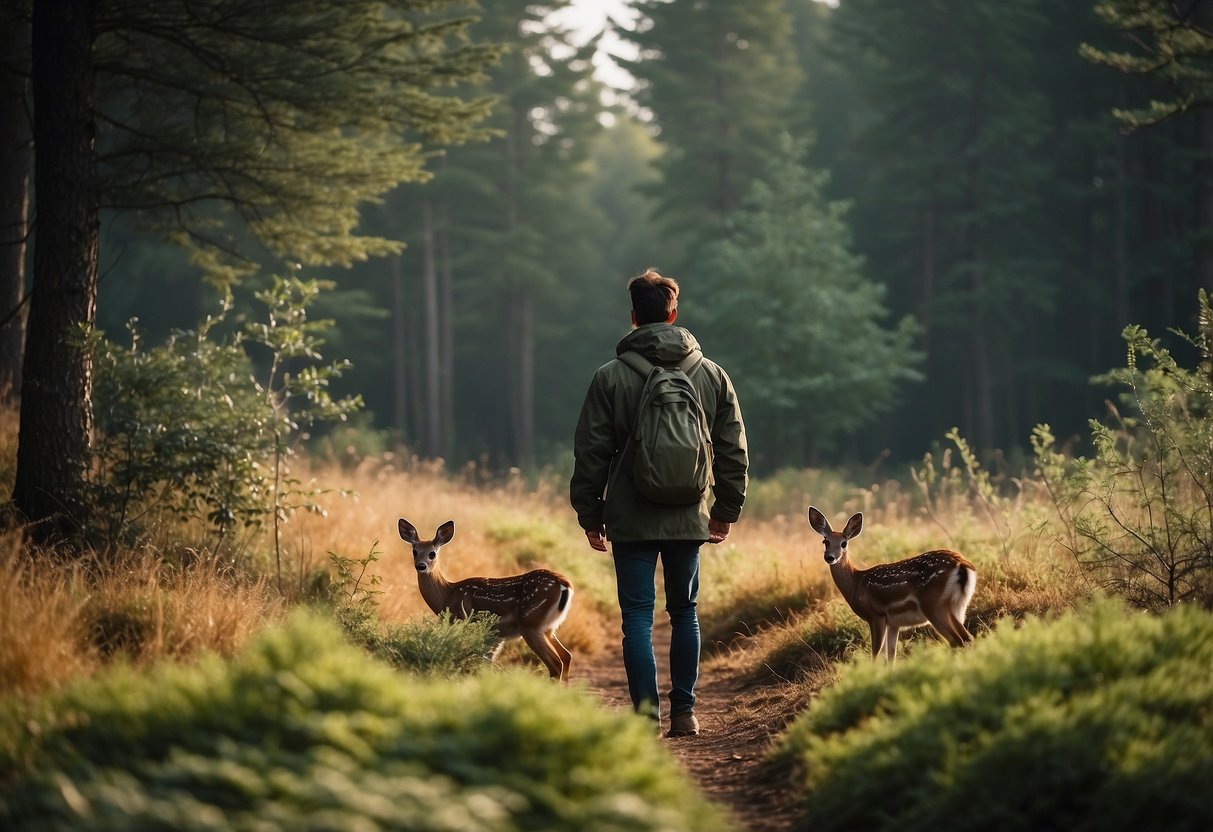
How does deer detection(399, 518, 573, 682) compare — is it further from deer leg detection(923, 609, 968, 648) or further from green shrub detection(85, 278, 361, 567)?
deer leg detection(923, 609, 968, 648)

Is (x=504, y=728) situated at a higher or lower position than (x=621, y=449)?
lower

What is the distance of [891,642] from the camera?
681cm

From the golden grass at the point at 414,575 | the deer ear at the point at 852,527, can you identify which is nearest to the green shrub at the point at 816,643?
the golden grass at the point at 414,575

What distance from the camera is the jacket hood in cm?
592

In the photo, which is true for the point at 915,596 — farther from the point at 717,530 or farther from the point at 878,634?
the point at 717,530

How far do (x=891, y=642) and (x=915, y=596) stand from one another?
50 cm

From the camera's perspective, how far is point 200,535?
27.7 feet

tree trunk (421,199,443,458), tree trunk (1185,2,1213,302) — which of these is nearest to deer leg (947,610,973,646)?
tree trunk (1185,2,1213,302)

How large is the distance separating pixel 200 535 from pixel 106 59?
3980 mm

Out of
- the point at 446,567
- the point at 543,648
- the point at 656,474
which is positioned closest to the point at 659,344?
the point at 656,474

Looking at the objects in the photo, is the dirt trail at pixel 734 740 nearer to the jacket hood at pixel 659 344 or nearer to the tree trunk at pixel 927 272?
the jacket hood at pixel 659 344

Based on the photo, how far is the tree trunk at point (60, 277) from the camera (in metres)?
7.63

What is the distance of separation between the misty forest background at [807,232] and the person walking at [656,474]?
13318mm

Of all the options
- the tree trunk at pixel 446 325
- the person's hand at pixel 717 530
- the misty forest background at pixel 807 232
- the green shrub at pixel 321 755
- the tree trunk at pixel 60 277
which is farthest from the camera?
the tree trunk at pixel 446 325
